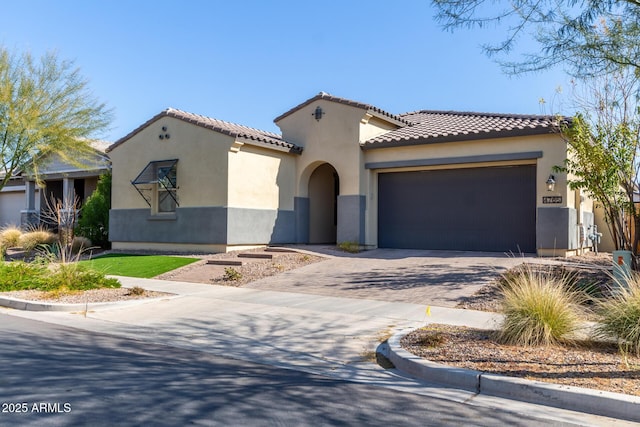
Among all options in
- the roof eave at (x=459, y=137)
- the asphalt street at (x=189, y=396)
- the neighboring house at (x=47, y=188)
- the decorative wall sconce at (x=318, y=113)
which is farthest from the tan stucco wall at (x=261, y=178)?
the asphalt street at (x=189, y=396)

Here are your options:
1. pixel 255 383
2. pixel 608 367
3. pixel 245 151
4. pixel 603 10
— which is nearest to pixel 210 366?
pixel 255 383

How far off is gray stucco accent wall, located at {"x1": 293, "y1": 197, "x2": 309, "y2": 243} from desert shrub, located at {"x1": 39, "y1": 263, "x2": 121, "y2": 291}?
8764mm

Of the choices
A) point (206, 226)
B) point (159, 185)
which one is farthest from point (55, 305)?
point (159, 185)

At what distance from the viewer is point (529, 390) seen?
5289 mm

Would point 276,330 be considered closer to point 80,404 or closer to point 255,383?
point 255,383

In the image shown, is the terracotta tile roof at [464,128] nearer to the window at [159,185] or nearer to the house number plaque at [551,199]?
the house number plaque at [551,199]

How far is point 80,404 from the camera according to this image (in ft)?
15.7

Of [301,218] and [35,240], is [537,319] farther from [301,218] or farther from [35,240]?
[35,240]

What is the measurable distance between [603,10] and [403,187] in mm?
10132

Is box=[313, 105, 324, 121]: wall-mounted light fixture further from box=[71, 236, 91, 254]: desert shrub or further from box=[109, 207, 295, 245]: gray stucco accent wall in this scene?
box=[71, 236, 91, 254]: desert shrub

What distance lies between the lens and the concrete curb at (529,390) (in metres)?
4.88

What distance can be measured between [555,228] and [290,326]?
10.3 metres

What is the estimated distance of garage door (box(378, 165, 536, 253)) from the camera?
16891mm

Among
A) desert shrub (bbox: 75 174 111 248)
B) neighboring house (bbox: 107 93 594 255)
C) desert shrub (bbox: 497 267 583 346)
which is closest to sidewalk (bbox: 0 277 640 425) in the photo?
Answer: desert shrub (bbox: 497 267 583 346)
